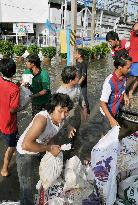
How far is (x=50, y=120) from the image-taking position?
3.05m

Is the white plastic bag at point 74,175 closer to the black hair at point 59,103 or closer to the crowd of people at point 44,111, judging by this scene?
the crowd of people at point 44,111

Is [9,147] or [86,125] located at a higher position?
[9,147]

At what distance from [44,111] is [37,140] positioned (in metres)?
0.35

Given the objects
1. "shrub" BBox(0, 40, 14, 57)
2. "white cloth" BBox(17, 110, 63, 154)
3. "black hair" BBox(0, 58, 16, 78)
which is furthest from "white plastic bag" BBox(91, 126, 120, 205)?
"shrub" BBox(0, 40, 14, 57)

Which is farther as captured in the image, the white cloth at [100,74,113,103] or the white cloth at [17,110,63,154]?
the white cloth at [100,74,113,103]

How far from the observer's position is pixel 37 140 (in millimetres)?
3201

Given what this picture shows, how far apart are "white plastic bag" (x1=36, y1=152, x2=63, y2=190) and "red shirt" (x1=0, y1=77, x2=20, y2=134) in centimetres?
117

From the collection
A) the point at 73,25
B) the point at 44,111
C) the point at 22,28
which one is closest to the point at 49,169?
the point at 44,111

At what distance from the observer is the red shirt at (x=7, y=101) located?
3939 mm

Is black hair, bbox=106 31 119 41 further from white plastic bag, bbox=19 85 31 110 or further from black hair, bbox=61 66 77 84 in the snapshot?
white plastic bag, bbox=19 85 31 110

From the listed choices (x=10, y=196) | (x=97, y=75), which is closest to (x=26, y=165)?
(x=10, y=196)

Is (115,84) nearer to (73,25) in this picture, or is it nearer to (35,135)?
(35,135)

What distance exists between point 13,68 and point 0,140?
7.85 ft

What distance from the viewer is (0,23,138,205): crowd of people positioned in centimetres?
303
